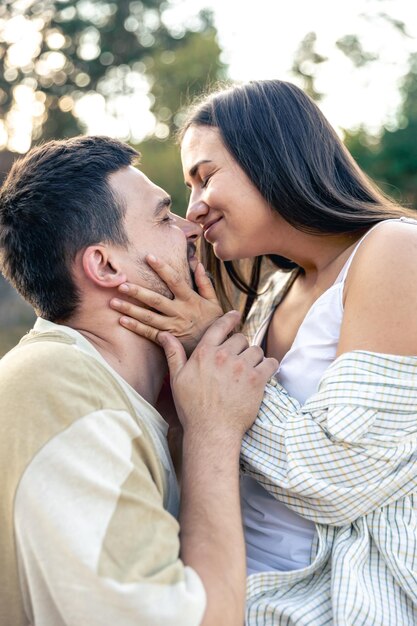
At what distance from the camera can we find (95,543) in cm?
169

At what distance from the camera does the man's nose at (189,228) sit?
2678 mm

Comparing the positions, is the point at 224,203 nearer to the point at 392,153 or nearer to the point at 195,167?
the point at 195,167

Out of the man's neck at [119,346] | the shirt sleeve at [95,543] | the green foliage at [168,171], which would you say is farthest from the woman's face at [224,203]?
the green foliage at [168,171]

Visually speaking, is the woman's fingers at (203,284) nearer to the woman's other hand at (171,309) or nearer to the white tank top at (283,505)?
the woman's other hand at (171,309)

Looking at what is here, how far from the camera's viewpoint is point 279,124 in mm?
2828

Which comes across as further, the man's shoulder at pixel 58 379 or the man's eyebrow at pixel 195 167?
the man's eyebrow at pixel 195 167

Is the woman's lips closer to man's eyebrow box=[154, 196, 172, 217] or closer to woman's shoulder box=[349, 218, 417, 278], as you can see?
man's eyebrow box=[154, 196, 172, 217]

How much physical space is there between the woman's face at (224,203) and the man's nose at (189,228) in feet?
0.50

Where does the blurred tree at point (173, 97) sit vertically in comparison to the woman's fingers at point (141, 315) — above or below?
below

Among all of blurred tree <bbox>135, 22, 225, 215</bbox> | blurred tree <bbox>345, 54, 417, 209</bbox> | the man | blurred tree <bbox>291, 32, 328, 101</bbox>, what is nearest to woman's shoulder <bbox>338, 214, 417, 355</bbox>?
the man

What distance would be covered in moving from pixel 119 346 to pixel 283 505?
689mm

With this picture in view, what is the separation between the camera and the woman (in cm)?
212

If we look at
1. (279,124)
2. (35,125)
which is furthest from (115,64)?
(279,124)

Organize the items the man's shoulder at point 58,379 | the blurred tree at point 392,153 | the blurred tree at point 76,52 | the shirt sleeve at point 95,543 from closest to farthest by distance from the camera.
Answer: the shirt sleeve at point 95,543
the man's shoulder at point 58,379
the blurred tree at point 392,153
the blurred tree at point 76,52
